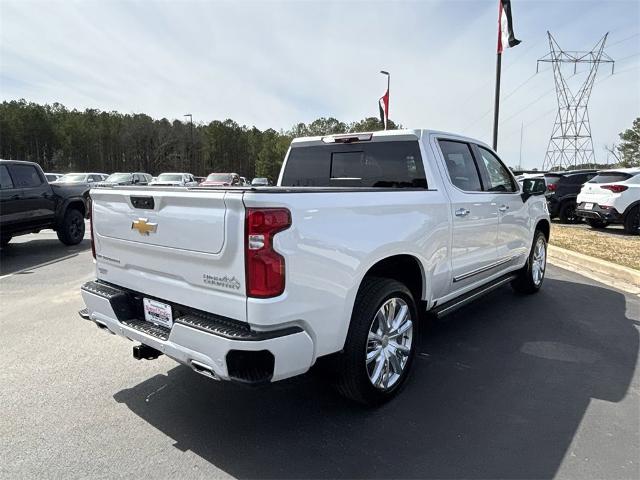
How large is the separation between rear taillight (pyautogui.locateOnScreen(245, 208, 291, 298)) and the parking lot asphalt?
1035 millimetres

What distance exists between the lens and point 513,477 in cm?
243

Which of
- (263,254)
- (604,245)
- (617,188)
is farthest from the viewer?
(617,188)

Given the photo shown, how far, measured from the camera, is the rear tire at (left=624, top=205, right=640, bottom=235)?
38.0ft

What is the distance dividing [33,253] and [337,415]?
926 centimetres

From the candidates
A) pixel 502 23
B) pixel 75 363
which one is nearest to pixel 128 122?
pixel 502 23

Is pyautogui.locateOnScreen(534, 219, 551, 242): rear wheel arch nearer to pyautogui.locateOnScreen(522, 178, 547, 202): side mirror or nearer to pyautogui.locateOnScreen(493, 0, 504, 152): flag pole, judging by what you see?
pyautogui.locateOnScreen(522, 178, 547, 202): side mirror

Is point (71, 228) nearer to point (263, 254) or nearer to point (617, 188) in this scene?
point (263, 254)

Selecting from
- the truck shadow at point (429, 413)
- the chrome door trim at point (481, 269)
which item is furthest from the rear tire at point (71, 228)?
the chrome door trim at point (481, 269)

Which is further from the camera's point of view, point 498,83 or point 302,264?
point 498,83

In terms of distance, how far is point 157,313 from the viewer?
2.92m

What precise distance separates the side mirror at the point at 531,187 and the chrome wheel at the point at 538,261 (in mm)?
860

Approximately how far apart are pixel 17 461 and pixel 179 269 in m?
1.39

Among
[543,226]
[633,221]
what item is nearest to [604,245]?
[633,221]

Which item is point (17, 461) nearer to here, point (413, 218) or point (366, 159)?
point (413, 218)
